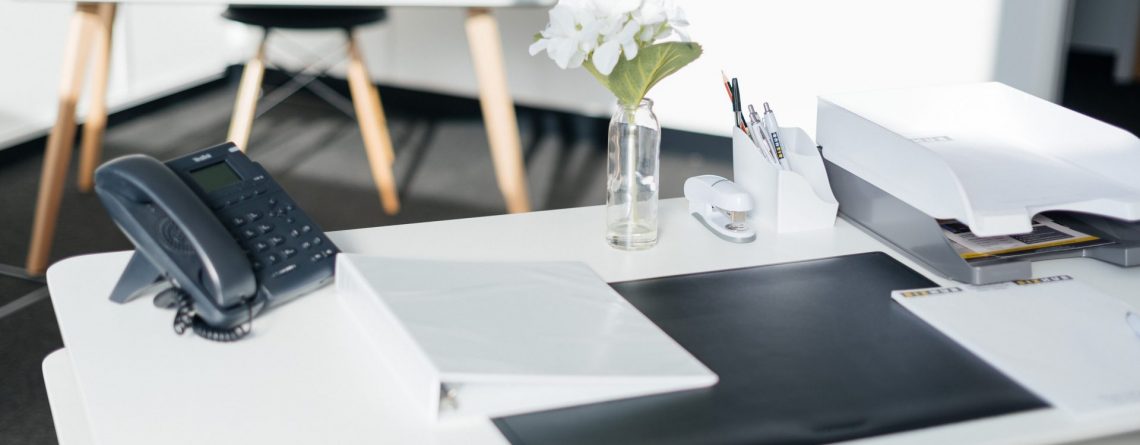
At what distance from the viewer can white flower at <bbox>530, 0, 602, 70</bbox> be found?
104 centimetres

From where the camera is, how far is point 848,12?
10.2ft

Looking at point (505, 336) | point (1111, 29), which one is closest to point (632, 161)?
point (505, 336)

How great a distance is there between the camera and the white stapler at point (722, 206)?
3.88 ft

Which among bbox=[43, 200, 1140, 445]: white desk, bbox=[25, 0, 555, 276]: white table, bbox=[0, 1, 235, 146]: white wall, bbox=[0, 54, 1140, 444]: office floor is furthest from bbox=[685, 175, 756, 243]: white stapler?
bbox=[0, 1, 235, 146]: white wall

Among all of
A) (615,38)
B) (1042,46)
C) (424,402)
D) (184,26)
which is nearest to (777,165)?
(615,38)

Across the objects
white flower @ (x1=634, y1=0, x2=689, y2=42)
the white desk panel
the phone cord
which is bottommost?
the white desk panel

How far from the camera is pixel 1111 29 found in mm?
4871

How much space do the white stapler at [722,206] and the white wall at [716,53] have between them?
73.0 inches

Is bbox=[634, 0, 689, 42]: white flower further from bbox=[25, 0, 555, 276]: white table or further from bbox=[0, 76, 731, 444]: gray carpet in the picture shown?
bbox=[0, 76, 731, 444]: gray carpet

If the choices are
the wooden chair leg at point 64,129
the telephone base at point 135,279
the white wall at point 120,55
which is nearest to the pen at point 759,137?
the telephone base at point 135,279

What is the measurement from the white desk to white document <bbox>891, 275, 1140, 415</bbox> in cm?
3

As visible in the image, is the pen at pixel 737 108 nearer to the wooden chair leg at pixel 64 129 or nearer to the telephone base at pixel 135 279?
the telephone base at pixel 135 279

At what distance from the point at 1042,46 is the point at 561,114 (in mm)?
1512

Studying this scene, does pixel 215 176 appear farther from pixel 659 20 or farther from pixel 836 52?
pixel 836 52
